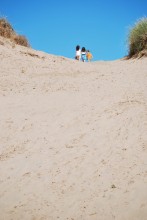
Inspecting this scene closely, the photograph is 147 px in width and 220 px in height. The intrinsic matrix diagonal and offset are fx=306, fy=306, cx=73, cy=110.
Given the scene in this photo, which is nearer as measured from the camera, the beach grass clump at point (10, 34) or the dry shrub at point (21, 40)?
the beach grass clump at point (10, 34)

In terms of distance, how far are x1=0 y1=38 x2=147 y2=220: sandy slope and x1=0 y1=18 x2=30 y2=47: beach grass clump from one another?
3215mm

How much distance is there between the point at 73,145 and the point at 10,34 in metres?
7.32

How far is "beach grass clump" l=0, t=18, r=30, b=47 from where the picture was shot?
10.9 metres

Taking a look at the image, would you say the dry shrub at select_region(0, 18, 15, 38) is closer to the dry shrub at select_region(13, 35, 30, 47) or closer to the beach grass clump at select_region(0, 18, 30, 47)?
the beach grass clump at select_region(0, 18, 30, 47)

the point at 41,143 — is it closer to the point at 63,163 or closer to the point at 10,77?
the point at 63,163

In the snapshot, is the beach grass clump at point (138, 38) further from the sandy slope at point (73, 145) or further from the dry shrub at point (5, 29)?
the dry shrub at point (5, 29)

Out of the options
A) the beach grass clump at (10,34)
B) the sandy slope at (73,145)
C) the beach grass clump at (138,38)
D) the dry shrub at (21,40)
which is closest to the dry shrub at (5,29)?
the beach grass clump at (10,34)

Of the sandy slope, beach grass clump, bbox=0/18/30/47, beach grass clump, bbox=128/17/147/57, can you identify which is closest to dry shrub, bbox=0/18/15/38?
beach grass clump, bbox=0/18/30/47

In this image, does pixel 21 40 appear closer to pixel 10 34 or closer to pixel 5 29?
pixel 10 34

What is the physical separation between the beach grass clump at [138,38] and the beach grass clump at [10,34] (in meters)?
3.80

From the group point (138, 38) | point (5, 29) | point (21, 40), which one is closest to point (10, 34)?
point (5, 29)

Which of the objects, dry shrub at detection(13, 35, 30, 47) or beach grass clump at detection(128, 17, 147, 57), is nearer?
beach grass clump at detection(128, 17, 147, 57)

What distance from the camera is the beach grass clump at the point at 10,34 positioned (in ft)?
35.8

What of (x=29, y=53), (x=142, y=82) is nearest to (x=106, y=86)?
(x=142, y=82)
